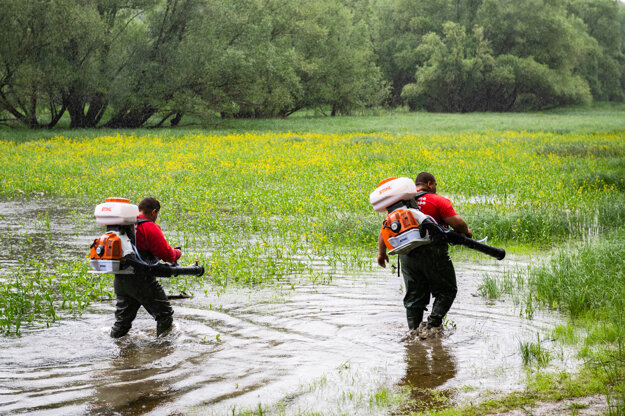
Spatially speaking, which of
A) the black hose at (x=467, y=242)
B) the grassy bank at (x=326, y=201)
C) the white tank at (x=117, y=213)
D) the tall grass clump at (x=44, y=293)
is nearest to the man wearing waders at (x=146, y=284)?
the white tank at (x=117, y=213)

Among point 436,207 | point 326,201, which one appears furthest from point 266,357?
point 326,201

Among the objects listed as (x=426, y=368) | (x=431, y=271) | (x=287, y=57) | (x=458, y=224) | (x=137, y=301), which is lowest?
(x=426, y=368)

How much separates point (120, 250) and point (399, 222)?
265cm

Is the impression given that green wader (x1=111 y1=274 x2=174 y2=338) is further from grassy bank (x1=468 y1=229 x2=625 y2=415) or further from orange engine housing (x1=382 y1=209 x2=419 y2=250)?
grassy bank (x1=468 y1=229 x2=625 y2=415)

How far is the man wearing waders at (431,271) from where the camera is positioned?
6723 mm

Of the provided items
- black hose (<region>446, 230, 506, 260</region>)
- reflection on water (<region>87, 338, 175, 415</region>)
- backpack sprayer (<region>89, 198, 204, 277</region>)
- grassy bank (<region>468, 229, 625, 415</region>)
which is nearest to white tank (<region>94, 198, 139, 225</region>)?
backpack sprayer (<region>89, 198, 204, 277</region>)

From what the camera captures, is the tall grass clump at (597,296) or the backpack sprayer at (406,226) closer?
the tall grass clump at (597,296)

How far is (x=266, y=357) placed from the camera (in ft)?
21.1

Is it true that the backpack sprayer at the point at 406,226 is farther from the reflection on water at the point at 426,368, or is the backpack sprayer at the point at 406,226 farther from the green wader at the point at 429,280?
the reflection on water at the point at 426,368

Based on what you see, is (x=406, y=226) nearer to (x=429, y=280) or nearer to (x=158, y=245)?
(x=429, y=280)

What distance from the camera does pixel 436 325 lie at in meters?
6.89

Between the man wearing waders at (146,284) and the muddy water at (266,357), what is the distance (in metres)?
0.21

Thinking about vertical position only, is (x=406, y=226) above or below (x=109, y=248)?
above

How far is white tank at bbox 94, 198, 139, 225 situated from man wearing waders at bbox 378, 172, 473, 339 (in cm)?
266
